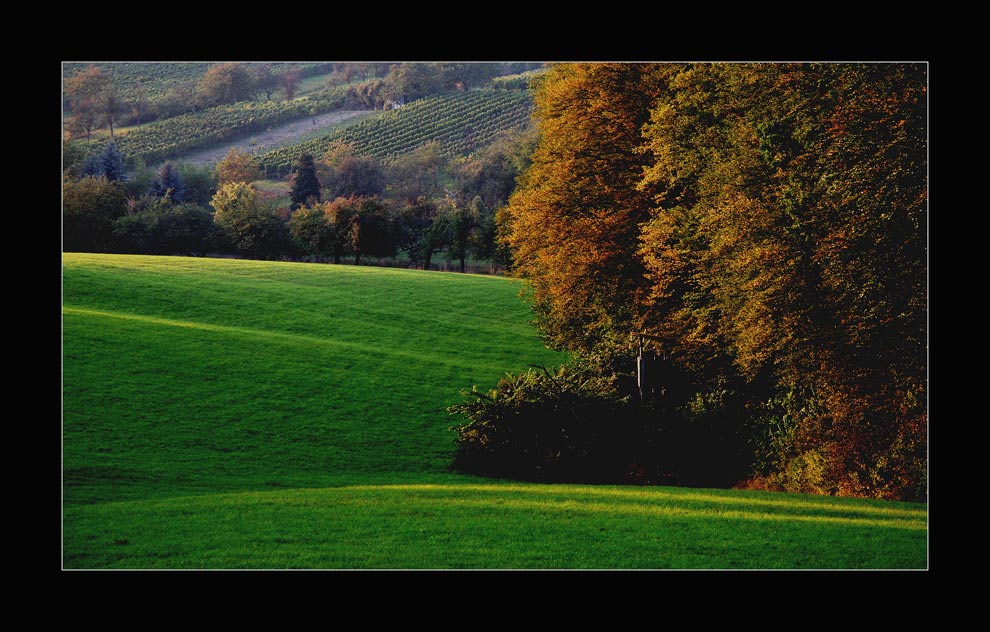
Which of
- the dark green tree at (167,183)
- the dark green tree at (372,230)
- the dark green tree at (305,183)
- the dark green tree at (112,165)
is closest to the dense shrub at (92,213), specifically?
the dark green tree at (112,165)

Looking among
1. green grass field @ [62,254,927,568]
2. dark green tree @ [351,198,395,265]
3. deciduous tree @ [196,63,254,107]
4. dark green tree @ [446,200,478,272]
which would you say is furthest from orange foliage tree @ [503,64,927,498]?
dark green tree @ [446,200,478,272]

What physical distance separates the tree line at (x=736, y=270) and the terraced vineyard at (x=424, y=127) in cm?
205

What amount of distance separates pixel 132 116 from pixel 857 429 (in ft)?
55.2

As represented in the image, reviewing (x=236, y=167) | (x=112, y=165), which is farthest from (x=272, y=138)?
(x=112, y=165)

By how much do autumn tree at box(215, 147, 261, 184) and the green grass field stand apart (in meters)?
5.30

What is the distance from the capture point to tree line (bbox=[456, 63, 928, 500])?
45.8 feet

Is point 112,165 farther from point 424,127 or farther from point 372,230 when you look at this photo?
point 424,127

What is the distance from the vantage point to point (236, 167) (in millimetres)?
22875

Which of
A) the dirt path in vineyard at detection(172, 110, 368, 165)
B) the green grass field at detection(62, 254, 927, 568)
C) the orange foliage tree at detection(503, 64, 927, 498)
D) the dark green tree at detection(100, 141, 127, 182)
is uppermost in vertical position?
the dirt path in vineyard at detection(172, 110, 368, 165)

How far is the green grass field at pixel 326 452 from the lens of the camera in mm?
11984

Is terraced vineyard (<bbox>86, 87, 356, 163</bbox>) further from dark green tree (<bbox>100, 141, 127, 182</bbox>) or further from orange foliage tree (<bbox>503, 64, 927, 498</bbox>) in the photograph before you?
orange foliage tree (<bbox>503, 64, 927, 498</bbox>)

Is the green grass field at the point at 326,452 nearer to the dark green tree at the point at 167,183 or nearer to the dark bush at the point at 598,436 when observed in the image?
the dark bush at the point at 598,436
